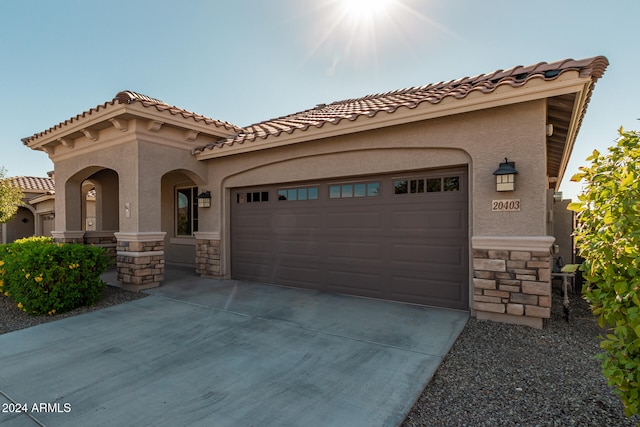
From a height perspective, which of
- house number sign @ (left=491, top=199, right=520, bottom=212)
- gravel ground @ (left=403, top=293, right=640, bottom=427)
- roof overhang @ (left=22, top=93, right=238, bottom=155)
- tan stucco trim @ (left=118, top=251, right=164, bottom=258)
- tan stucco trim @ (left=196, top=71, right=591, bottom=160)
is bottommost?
gravel ground @ (left=403, top=293, right=640, bottom=427)

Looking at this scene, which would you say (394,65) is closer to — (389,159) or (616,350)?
(389,159)

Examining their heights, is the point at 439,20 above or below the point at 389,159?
above

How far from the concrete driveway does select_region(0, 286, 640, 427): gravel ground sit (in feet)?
0.77

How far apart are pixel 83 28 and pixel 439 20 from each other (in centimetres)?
872

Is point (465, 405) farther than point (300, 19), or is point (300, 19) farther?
point (300, 19)

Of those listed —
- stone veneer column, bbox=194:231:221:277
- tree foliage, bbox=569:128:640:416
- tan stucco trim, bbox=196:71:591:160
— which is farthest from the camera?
stone veneer column, bbox=194:231:221:277

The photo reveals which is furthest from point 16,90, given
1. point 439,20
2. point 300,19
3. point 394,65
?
point 439,20

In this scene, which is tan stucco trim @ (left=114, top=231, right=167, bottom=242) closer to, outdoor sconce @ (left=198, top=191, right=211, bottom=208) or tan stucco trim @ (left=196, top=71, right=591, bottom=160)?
outdoor sconce @ (left=198, top=191, right=211, bottom=208)

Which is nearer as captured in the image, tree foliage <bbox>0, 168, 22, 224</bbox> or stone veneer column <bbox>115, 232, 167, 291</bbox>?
stone veneer column <bbox>115, 232, 167, 291</bbox>

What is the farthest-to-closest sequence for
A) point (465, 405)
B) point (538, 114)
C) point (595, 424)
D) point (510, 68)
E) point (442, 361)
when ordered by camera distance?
point (510, 68) → point (538, 114) → point (442, 361) → point (465, 405) → point (595, 424)

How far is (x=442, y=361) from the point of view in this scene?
3629 millimetres

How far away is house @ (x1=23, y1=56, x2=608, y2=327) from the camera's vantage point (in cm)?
475

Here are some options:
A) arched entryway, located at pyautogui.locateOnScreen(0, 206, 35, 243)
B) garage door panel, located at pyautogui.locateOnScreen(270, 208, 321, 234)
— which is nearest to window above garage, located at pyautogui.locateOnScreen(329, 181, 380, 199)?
garage door panel, located at pyautogui.locateOnScreen(270, 208, 321, 234)

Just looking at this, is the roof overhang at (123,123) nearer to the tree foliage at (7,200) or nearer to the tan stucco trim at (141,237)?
the tan stucco trim at (141,237)
